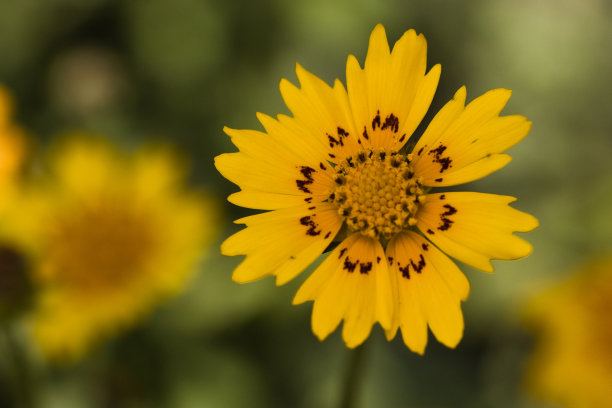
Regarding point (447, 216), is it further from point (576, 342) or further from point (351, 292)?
point (576, 342)

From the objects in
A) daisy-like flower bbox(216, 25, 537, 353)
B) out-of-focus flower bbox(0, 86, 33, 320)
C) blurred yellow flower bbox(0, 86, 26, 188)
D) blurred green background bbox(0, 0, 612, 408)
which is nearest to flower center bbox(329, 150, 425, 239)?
daisy-like flower bbox(216, 25, 537, 353)

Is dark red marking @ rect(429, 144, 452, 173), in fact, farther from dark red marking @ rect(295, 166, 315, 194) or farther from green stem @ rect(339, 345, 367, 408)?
green stem @ rect(339, 345, 367, 408)

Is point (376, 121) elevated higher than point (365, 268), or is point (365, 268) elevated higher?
point (376, 121)

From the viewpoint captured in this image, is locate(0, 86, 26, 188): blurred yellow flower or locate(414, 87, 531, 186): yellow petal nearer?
locate(414, 87, 531, 186): yellow petal

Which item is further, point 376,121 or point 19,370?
point 19,370

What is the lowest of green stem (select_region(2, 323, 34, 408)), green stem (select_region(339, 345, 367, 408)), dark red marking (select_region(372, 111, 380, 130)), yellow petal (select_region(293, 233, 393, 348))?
green stem (select_region(2, 323, 34, 408))

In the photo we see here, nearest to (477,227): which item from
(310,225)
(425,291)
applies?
(425,291)

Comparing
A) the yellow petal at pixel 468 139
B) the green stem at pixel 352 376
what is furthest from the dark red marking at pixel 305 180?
the green stem at pixel 352 376

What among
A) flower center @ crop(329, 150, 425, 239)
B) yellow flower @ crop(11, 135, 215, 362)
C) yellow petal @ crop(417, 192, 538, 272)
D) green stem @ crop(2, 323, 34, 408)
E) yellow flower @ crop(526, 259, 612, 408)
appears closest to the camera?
yellow petal @ crop(417, 192, 538, 272)

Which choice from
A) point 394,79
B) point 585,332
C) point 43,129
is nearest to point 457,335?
point 394,79
